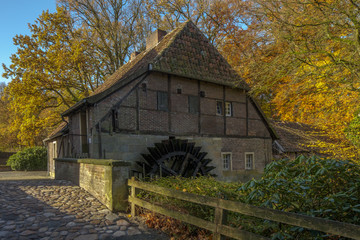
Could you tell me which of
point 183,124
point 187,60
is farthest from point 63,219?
point 187,60

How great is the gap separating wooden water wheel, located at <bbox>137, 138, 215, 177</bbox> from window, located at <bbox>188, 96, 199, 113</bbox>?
1.83 m

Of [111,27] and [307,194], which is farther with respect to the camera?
[111,27]

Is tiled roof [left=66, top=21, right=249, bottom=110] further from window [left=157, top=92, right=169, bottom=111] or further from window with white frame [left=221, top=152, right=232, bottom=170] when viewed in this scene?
window with white frame [left=221, top=152, right=232, bottom=170]

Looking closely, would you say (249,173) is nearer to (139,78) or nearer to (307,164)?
(139,78)

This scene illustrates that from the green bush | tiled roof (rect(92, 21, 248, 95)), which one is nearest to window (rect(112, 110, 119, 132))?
tiled roof (rect(92, 21, 248, 95))

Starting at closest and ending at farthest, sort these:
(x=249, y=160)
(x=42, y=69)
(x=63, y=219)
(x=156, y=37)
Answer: (x=63, y=219), (x=156, y=37), (x=249, y=160), (x=42, y=69)

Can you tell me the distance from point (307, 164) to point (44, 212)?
532 cm

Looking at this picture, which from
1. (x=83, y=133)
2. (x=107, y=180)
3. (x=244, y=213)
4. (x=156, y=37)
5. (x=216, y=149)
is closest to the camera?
(x=244, y=213)

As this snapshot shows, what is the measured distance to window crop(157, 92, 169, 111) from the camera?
484 inches

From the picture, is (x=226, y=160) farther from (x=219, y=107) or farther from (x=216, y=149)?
(x=219, y=107)

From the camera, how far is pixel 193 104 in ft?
44.4

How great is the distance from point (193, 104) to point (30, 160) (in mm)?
19369

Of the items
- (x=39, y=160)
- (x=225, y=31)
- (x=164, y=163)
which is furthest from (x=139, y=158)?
(x=39, y=160)

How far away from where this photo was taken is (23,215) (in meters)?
5.72
